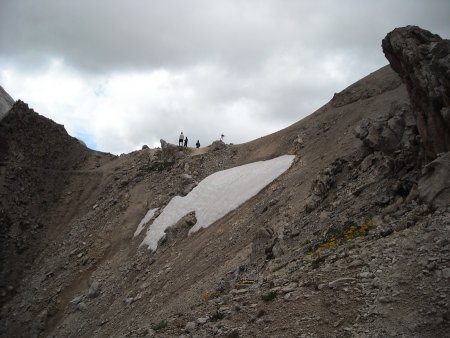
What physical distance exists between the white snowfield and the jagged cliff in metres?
1.11

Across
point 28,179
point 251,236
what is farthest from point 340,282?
point 28,179

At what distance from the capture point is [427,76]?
687 inches

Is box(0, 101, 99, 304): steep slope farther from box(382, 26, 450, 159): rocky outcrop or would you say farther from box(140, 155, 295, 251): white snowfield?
box(382, 26, 450, 159): rocky outcrop

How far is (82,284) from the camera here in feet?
109

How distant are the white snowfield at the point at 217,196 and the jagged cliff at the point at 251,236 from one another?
111cm

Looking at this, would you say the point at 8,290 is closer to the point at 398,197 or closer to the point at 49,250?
the point at 49,250

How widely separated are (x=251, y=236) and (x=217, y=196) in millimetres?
11676

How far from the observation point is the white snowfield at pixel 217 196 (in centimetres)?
3294

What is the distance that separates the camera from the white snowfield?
32.9m

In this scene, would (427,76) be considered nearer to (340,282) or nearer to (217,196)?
(340,282)

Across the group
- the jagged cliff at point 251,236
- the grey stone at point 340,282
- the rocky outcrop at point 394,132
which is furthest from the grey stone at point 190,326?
the rocky outcrop at point 394,132

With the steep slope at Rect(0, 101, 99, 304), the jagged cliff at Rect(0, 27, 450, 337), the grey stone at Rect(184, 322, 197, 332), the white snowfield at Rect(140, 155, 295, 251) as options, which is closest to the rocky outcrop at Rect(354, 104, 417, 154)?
the jagged cliff at Rect(0, 27, 450, 337)

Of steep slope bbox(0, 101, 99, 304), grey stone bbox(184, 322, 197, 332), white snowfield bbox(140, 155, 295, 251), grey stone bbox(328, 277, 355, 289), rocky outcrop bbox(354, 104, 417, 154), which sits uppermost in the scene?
steep slope bbox(0, 101, 99, 304)

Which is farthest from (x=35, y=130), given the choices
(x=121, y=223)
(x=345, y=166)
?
→ (x=345, y=166)
